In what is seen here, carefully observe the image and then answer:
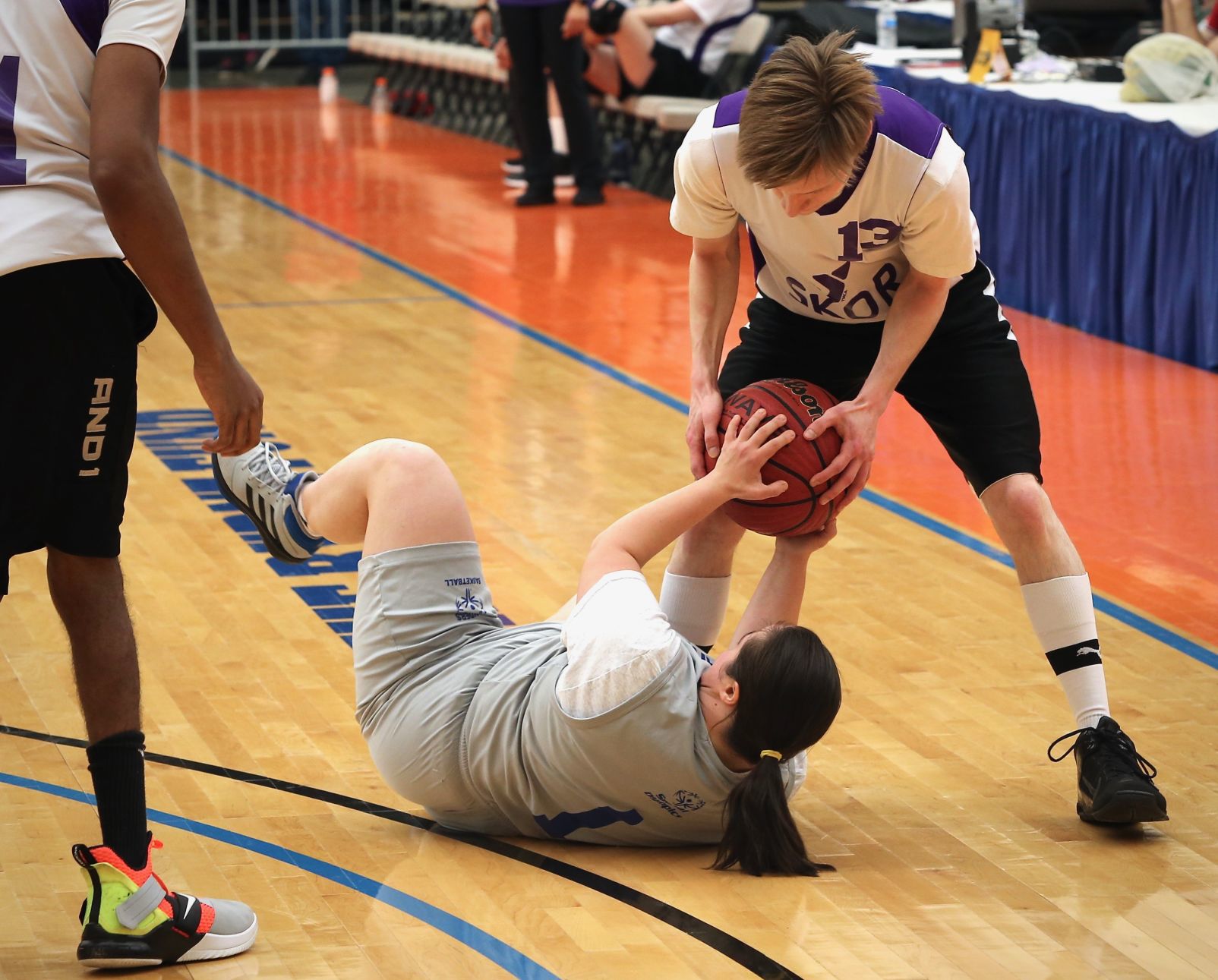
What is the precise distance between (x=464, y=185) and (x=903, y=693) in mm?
8430

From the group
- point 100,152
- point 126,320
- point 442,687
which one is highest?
point 100,152

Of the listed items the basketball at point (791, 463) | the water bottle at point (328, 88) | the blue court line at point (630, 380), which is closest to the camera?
the basketball at point (791, 463)

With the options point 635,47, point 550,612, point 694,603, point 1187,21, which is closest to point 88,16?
point 694,603

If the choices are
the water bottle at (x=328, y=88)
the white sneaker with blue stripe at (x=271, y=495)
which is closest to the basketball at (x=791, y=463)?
the white sneaker with blue stripe at (x=271, y=495)

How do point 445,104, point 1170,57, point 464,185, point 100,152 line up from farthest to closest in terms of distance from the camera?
1. point 445,104
2. point 464,185
3. point 1170,57
4. point 100,152

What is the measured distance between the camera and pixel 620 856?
312 cm

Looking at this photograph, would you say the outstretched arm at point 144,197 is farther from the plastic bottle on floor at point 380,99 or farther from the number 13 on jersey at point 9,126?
the plastic bottle on floor at point 380,99

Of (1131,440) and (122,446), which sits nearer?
(122,446)

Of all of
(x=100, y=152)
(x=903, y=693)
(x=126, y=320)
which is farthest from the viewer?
(x=903, y=693)

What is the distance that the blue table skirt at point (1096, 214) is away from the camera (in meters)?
6.89

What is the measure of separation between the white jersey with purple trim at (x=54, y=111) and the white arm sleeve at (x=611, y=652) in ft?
3.01

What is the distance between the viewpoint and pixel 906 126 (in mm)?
3098

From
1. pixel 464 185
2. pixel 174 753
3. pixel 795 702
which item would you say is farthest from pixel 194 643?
pixel 464 185

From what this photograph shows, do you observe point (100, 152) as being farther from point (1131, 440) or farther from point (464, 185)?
point (464, 185)
